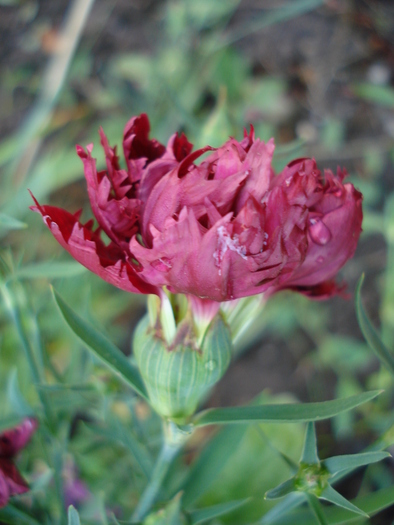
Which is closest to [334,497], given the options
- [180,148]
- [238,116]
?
[180,148]

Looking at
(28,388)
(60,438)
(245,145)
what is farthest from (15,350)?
(245,145)

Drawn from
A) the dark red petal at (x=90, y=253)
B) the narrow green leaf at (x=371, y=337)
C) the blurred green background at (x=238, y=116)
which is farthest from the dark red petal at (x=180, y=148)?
the blurred green background at (x=238, y=116)

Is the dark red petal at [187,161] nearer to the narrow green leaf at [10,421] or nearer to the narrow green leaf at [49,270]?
the narrow green leaf at [49,270]

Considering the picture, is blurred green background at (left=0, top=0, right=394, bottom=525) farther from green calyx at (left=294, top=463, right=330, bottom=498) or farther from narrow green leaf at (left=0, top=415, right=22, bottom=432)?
green calyx at (left=294, top=463, right=330, bottom=498)

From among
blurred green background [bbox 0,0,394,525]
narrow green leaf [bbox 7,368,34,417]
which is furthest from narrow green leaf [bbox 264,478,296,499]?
blurred green background [bbox 0,0,394,525]

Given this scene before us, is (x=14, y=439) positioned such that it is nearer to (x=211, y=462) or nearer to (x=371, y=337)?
(x=211, y=462)
